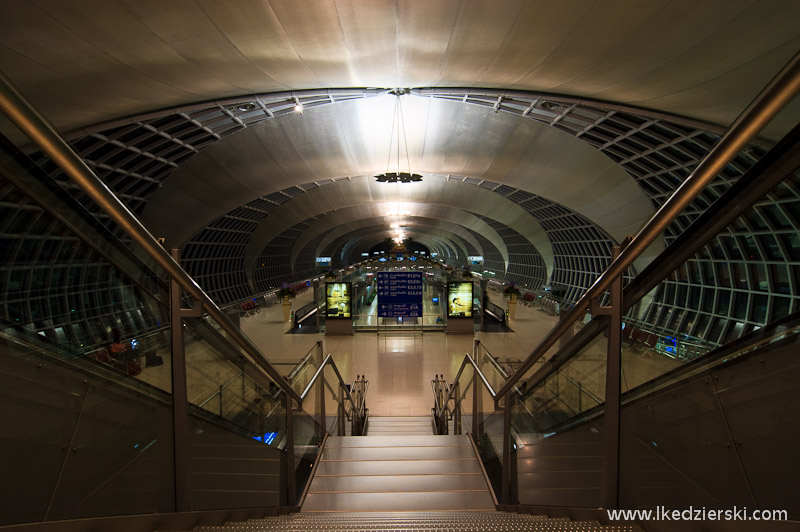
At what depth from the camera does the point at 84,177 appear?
1.68 metres

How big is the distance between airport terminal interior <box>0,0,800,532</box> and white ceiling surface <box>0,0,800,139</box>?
71mm

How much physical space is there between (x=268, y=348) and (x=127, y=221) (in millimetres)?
13510

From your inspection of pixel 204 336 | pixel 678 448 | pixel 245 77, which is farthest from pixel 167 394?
pixel 245 77

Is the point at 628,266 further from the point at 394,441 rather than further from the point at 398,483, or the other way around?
the point at 394,441

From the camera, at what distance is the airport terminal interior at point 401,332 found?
60.9 inches

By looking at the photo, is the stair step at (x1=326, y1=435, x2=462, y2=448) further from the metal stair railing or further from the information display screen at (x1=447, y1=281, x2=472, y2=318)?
the information display screen at (x1=447, y1=281, x2=472, y2=318)

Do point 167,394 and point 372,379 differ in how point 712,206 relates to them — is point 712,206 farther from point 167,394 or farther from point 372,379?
point 372,379

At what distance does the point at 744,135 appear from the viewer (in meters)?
1.45

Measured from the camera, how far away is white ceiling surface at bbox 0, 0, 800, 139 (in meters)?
8.26

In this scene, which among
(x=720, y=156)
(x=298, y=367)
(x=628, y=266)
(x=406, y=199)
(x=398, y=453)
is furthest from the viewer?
(x=406, y=199)

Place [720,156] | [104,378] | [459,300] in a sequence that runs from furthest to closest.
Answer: [459,300] → [104,378] → [720,156]

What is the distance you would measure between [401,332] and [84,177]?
15.5 meters

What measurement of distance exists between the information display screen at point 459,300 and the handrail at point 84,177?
14.7 metres

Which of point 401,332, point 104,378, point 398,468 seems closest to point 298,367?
point 398,468
